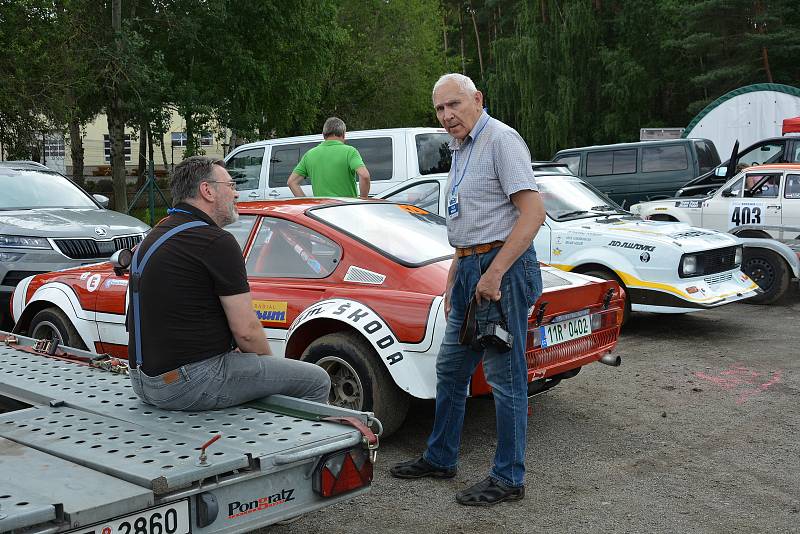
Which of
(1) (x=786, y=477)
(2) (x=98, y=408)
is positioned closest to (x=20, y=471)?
(2) (x=98, y=408)

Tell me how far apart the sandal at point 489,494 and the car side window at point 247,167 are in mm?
9922

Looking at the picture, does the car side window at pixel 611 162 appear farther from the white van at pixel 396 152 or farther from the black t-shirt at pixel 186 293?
the black t-shirt at pixel 186 293

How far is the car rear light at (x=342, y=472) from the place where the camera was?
3.31m

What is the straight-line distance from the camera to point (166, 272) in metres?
3.75

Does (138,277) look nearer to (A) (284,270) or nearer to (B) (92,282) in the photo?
(A) (284,270)

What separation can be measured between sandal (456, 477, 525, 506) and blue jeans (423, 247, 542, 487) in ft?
0.10

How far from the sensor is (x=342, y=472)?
3.38 m

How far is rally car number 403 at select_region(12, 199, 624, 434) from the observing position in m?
4.92

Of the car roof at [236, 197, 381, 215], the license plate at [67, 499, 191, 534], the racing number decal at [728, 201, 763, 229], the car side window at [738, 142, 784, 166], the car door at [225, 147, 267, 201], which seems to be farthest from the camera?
the car side window at [738, 142, 784, 166]

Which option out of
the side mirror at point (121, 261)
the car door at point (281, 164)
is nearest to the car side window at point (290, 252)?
the side mirror at point (121, 261)

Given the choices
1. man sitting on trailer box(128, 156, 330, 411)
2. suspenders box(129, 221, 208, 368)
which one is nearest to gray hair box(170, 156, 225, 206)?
man sitting on trailer box(128, 156, 330, 411)

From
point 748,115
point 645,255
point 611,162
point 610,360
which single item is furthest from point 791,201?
point 748,115

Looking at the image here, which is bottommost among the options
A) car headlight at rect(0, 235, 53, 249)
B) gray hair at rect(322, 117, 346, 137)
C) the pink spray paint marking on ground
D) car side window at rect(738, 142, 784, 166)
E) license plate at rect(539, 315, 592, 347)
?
the pink spray paint marking on ground

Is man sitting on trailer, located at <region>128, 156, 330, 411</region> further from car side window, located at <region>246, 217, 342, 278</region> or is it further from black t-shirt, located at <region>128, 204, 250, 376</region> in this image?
car side window, located at <region>246, 217, 342, 278</region>
